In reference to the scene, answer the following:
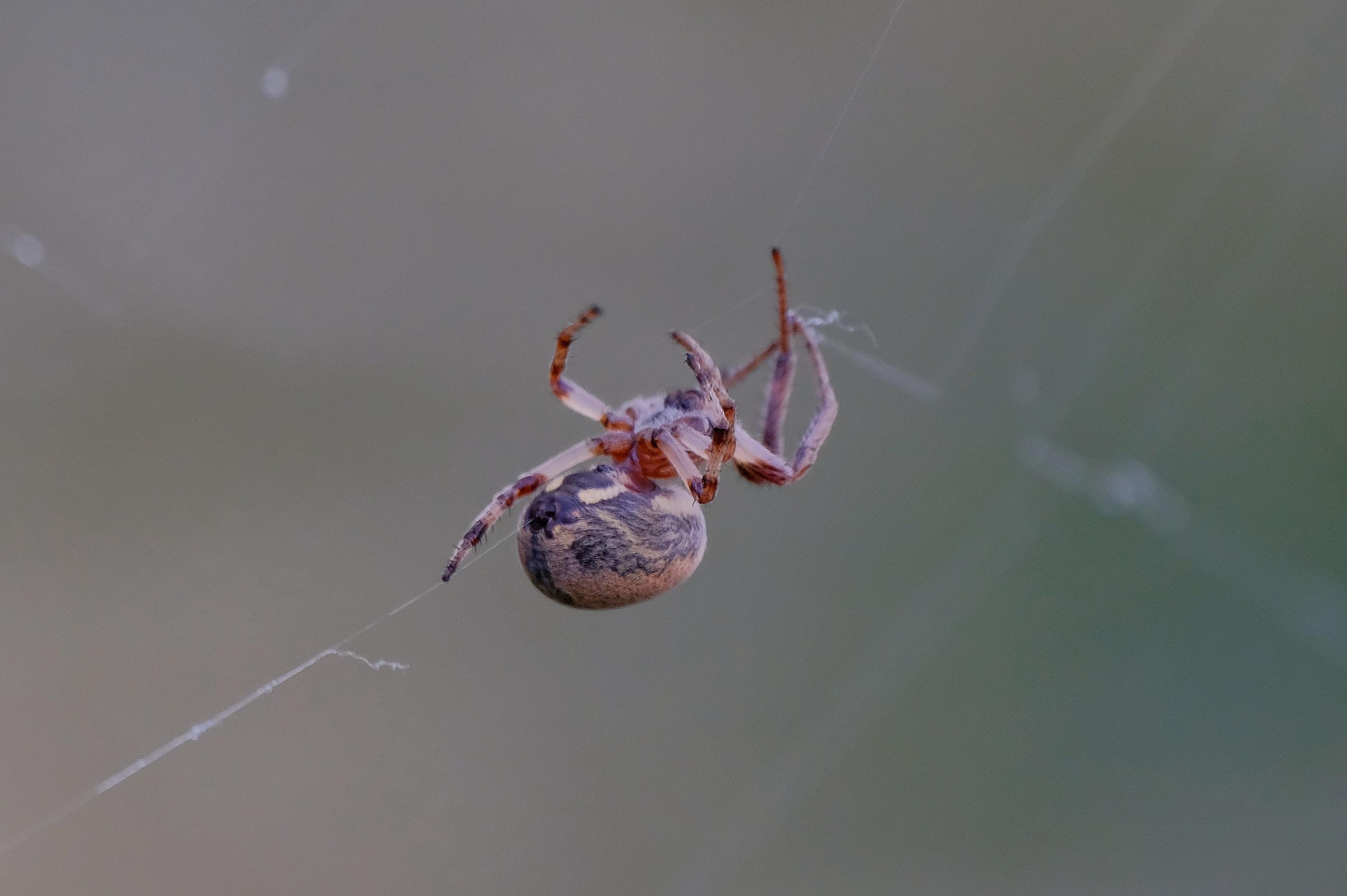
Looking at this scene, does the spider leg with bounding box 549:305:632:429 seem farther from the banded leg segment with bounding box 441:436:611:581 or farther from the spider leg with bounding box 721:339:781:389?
the spider leg with bounding box 721:339:781:389

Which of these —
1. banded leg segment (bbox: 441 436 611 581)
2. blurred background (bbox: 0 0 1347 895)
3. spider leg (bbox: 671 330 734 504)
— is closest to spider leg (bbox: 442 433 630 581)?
banded leg segment (bbox: 441 436 611 581)

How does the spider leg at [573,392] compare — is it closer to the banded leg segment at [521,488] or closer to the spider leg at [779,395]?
the banded leg segment at [521,488]

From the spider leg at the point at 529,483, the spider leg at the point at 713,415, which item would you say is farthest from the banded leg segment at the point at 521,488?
the spider leg at the point at 713,415

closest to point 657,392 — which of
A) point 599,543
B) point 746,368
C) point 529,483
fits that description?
point 746,368

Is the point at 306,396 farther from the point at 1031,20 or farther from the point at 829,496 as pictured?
the point at 1031,20

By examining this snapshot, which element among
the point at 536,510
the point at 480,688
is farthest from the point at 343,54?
the point at 480,688

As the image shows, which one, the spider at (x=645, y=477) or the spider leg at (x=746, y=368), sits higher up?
the spider leg at (x=746, y=368)
